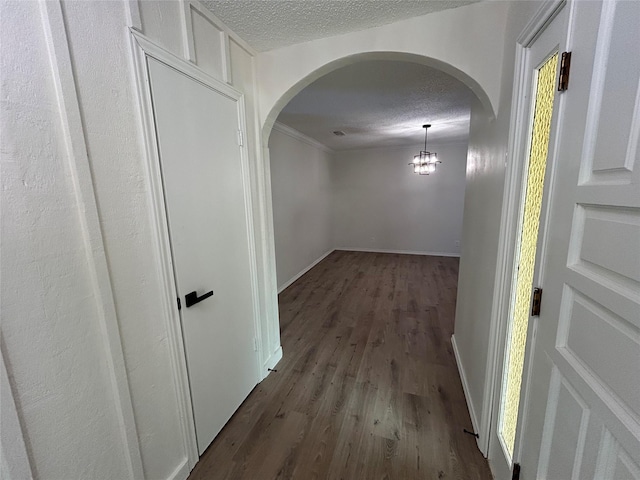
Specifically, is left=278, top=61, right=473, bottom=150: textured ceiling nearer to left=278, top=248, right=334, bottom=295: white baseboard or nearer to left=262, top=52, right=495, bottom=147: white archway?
left=262, top=52, right=495, bottom=147: white archway

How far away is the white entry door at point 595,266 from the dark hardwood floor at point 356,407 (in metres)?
0.79

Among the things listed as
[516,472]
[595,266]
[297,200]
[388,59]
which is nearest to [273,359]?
[516,472]

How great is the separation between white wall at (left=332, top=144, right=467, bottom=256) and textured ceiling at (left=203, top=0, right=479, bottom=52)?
181 inches

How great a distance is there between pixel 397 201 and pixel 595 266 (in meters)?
5.56

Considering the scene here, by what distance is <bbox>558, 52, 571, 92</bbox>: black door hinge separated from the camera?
78 cm

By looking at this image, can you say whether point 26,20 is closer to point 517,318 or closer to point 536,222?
point 536,222

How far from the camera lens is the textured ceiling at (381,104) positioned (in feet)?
7.61

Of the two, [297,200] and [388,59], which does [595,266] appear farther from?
[297,200]

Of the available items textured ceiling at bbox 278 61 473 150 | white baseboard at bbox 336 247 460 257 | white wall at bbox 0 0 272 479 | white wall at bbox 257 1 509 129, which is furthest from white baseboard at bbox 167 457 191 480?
white baseboard at bbox 336 247 460 257

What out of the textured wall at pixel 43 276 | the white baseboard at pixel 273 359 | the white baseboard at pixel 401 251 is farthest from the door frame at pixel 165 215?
the white baseboard at pixel 401 251

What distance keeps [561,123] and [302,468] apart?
75.4 inches

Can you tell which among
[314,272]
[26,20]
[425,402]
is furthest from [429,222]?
[26,20]

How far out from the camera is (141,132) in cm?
108

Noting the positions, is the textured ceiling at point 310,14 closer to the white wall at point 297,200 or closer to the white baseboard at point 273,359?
the white wall at point 297,200
